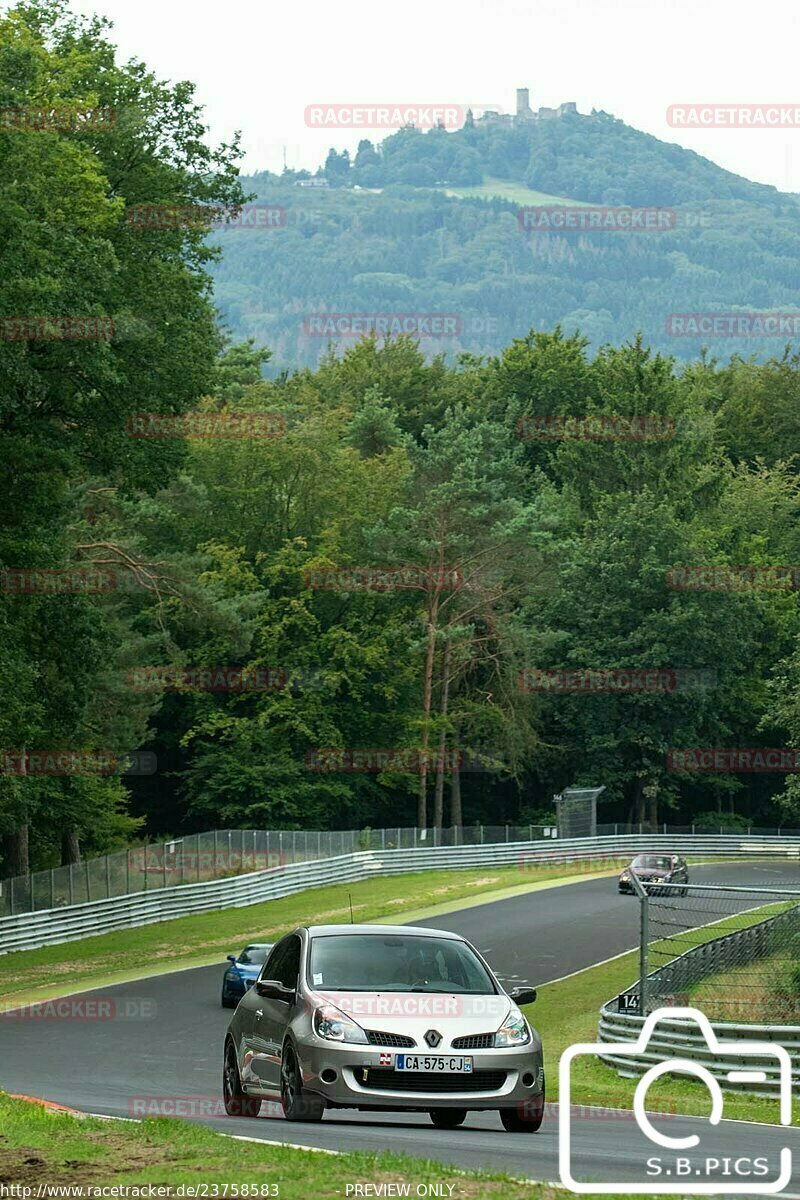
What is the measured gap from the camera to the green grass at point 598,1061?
17.5 meters

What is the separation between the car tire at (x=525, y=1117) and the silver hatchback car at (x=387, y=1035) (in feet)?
0.04

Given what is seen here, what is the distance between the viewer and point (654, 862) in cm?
5300

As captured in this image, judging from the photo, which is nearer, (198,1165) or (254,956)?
(198,1165)

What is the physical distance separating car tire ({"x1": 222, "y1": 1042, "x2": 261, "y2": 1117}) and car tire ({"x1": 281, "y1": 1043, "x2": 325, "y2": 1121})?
90 cm

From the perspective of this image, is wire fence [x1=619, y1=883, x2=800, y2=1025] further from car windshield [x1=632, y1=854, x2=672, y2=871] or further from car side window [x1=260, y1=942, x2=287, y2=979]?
car windshield [x1=632, y1=854, x2=672, y2=871]

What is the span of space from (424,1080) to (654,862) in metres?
41.8

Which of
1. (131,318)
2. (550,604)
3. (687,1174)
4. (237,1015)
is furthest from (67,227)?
(550,604)

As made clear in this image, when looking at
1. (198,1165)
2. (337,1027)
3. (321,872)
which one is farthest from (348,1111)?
(321,872)

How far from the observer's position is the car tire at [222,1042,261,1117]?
535 inches

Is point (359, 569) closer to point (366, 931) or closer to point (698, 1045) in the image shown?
point (698, 1045)

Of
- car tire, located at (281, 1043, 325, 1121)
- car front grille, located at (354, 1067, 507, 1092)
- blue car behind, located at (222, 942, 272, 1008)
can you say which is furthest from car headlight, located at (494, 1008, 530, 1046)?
blue car behind, located at (222, 942, 272, 1008)

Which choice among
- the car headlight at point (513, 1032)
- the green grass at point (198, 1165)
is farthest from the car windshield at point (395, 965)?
the green grass at point (198, 1165)

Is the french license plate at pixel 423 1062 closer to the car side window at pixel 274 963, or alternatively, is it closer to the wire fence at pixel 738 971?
the car side window at pixel 274 963

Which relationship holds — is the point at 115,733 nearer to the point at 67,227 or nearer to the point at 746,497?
the point at 67,227
